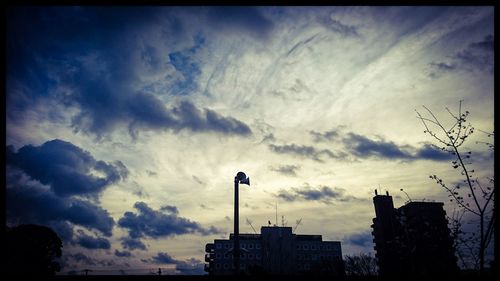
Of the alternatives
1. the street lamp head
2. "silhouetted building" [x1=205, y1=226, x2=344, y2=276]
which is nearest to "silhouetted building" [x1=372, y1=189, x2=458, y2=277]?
"silhouetted building" [x1=205, y1=226, x2=344, y2=276]

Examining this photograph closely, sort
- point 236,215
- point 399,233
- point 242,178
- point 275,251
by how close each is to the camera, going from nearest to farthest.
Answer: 1. point 236,215
2. point 242,178
3. point 399,233
4. point 275,251

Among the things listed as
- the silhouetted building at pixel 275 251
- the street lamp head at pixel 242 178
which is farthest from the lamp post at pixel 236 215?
the silhouetted building at pixel 275 251

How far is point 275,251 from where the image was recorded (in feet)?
287

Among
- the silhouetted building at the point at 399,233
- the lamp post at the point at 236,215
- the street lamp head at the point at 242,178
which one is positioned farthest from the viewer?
the silhouetted building at the point at 399,233

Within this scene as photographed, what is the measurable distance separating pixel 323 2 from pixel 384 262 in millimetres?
65739

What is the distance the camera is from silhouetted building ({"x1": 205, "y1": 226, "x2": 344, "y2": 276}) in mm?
85938

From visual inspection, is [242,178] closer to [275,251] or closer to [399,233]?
[399,233]

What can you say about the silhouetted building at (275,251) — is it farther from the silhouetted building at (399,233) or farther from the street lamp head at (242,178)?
the street lamp head at (242,178)

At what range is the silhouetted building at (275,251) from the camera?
282 feet

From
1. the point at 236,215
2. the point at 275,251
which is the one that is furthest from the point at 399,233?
the point at 236,215

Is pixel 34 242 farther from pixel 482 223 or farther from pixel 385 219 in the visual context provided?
pixel 385 219

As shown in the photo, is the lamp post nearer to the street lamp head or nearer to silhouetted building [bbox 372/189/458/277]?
the street lamp head

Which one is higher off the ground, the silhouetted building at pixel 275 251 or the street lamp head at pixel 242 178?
the street lamp head at pixel 242 178

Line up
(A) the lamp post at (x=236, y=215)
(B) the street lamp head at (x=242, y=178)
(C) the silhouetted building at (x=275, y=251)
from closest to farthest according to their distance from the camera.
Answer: (A) the lamp post at (x=236, y=215), (B) the street lamp head at (x=242, y=178), (C) the silhouetted building at (x=275, y=251)
